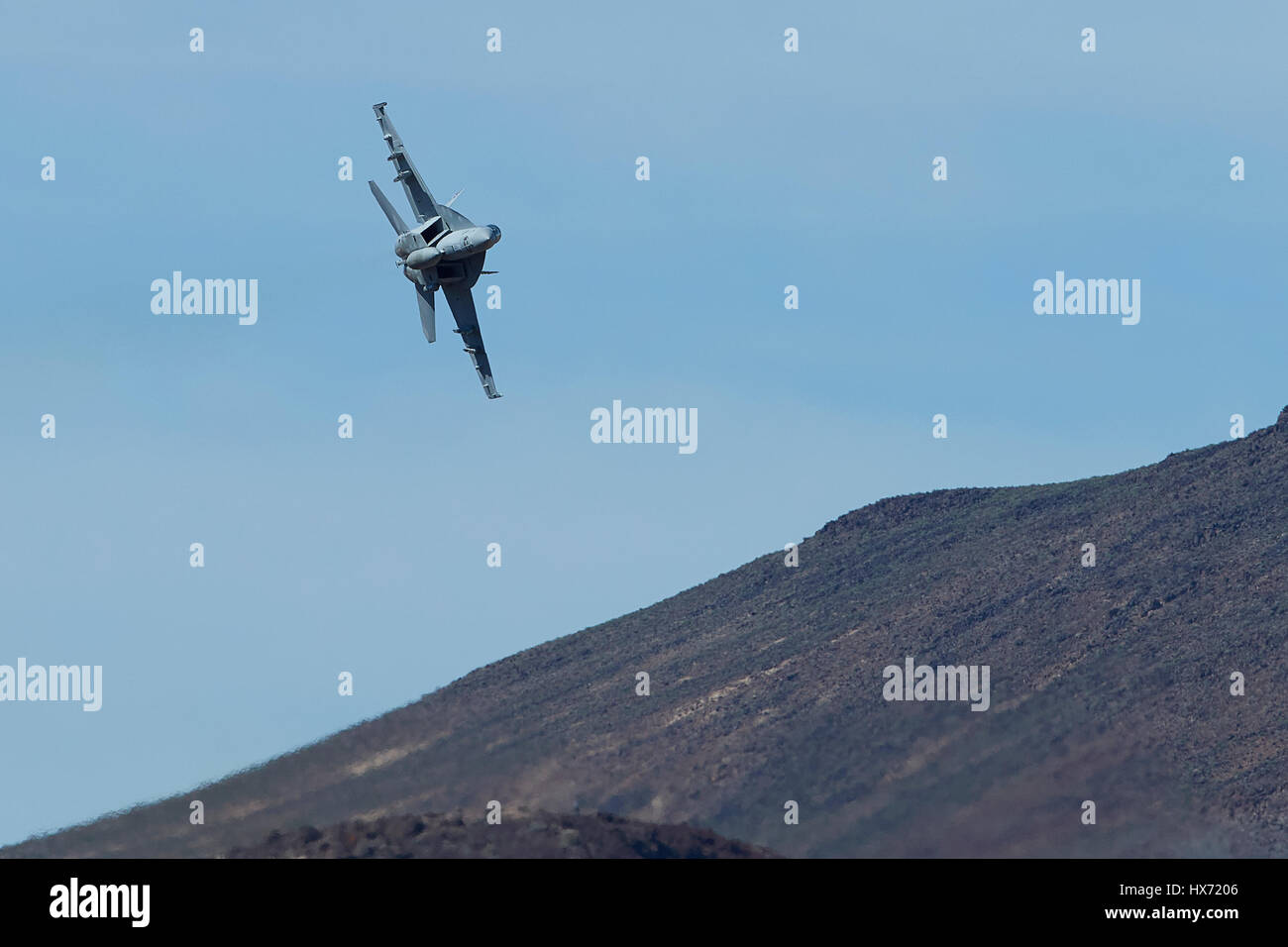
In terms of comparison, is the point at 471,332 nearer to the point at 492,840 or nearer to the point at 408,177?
the point at 408,177

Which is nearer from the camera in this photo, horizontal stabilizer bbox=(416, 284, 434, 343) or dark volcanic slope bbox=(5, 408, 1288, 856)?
→ horizontal stabilizer bbox=(416, 284, 434, 343)

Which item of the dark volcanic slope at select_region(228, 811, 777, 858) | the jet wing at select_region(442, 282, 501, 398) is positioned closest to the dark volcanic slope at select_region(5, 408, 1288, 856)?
the dark volcanic slope at select_region(228, 811, 777, 858)

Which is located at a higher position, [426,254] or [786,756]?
[426,254]

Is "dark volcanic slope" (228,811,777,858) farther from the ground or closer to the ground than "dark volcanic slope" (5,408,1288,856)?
closer to the ground

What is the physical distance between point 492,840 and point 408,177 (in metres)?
24.3

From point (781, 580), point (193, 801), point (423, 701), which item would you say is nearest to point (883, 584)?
point (781, 580)

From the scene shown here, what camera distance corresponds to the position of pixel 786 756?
4847 inches

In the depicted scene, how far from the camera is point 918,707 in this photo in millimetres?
125438

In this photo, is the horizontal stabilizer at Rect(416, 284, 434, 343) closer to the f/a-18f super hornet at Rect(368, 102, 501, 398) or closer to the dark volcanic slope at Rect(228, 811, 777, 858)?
the f/a-18f super hornet at Rect(368, 102, 501, 398)

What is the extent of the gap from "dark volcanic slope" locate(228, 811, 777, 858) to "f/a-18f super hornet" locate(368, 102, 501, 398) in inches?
639

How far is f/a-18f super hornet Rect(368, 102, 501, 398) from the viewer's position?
65.1 metres
